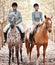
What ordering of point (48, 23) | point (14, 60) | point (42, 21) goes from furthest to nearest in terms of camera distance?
point (14, 60) < point (42, 21) < point (48, 23)

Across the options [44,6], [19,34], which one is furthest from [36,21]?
[44,6]

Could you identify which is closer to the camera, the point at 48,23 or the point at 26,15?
the point at 48,23

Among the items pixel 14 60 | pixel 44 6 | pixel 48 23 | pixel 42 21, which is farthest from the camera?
pixel 44 6

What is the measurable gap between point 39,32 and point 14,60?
2107mm

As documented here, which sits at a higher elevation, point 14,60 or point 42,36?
point 42,36

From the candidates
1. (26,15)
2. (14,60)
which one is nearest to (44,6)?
(26,15)

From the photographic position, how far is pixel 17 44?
11.4m

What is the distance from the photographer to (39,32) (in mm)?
12086

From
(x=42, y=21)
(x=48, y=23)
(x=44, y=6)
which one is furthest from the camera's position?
(x=44, y=6)

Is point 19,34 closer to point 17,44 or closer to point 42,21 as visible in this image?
point 17,44

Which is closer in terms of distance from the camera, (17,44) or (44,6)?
(17,44)

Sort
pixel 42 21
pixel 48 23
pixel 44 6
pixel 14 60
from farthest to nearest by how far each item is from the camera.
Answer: pixel 44 6
pixel 14 60
pixel 42 21
pixel 48 23

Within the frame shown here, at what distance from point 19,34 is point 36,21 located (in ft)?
4.62

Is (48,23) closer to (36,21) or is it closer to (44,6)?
(36,21)
